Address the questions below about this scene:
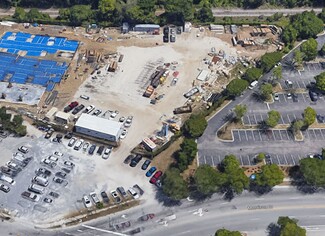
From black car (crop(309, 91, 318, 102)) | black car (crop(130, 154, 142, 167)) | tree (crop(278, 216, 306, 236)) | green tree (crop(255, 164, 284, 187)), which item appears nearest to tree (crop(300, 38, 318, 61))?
black car (crop(309, 91, 318, 102))

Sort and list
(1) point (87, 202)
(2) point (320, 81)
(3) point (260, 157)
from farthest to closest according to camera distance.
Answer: (2) point (320, 81)
(3) point (260, 157)
(1) point (87, 202)

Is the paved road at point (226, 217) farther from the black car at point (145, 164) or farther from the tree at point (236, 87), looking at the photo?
the tree at point (236, 87)

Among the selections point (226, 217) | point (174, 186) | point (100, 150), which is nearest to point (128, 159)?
point (100, 150)

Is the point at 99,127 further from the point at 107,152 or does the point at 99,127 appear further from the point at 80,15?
the point at 80,15

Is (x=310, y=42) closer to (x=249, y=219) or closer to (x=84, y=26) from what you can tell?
(x=249, y=219)

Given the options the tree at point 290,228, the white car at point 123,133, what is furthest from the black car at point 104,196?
the tree at point 290,228

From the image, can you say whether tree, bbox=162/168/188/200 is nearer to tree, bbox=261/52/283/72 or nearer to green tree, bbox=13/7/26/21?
tree, bbox=261/52/283/72
